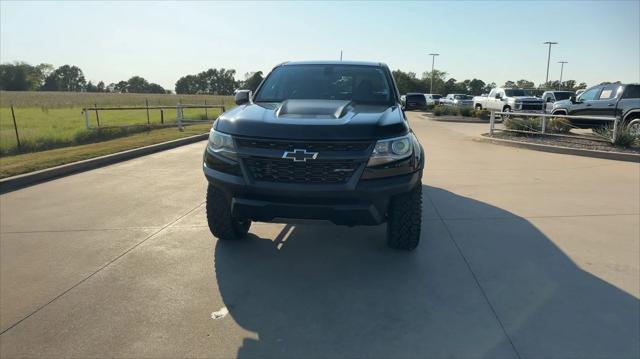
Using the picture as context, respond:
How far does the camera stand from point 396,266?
3979mm

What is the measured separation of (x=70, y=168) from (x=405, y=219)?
6998mm

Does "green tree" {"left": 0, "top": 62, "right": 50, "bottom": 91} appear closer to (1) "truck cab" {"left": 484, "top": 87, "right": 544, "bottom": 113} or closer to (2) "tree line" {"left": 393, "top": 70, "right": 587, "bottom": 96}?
(2) "tree line" {"left": 393, "top": 70, "right": 587, "bottom": 96}

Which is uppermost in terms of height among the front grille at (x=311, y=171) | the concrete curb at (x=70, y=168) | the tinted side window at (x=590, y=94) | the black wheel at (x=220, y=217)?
the tinted side window at (x=590, y=94)

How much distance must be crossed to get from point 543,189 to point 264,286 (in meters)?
5.30

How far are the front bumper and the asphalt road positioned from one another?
1.93ft

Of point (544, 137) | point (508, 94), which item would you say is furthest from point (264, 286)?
point (508, 94)

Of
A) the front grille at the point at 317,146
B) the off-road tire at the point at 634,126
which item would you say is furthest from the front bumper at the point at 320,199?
the off-road tire at the point at 634,126

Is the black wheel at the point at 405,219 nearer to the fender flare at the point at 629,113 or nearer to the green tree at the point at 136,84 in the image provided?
the fender flare at the point at 629,113

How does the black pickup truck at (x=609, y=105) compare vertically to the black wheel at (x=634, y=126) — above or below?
above

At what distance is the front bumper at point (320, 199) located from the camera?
3371mm

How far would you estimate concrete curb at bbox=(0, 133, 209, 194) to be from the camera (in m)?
7.07

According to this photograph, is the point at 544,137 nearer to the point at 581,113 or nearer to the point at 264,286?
the point at 581,113

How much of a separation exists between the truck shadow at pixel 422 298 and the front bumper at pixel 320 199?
0.58 meters

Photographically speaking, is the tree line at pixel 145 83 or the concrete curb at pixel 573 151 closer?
the concrete curb at pixel 573 151
